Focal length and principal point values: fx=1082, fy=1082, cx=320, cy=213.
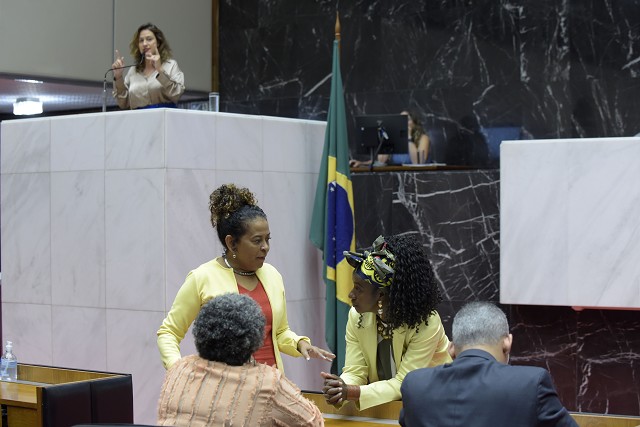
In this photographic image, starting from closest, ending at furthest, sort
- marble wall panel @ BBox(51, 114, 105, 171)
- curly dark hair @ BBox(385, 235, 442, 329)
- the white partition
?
1. curly dark hair @ BBox(385, 235, 442, 329)
2. marble wall panel @ BBox(51, 114, 105, 171)
3. the white partition

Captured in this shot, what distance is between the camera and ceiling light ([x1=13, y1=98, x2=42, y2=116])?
959cm

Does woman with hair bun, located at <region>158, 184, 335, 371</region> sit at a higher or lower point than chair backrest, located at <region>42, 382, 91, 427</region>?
higher

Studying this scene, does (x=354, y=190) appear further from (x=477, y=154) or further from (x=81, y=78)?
(x=81, y=78)

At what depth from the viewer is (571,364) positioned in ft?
21.5

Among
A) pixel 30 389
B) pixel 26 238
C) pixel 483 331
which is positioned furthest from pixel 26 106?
pixel 483 331

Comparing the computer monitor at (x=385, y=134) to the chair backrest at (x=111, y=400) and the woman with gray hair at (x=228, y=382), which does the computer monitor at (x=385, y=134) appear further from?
the woman with gray hair at (x=228, y=382)

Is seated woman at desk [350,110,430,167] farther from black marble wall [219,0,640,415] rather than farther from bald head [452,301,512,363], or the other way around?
bald head [452,301,512,363]

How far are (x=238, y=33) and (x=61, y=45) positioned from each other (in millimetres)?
1813

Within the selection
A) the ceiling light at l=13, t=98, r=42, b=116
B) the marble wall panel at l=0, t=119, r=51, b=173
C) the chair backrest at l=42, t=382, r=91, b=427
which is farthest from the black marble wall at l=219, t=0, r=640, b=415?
the chair backrest at l=42, t=382, r=91, b=427

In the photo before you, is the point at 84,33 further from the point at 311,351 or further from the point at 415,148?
the point at 311,351

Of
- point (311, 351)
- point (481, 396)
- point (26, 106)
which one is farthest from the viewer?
point (26, 106)

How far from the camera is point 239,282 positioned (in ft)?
13.6

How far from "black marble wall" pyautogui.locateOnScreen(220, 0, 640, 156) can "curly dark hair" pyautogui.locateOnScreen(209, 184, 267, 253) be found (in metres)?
4.65

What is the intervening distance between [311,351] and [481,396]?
136 cm
